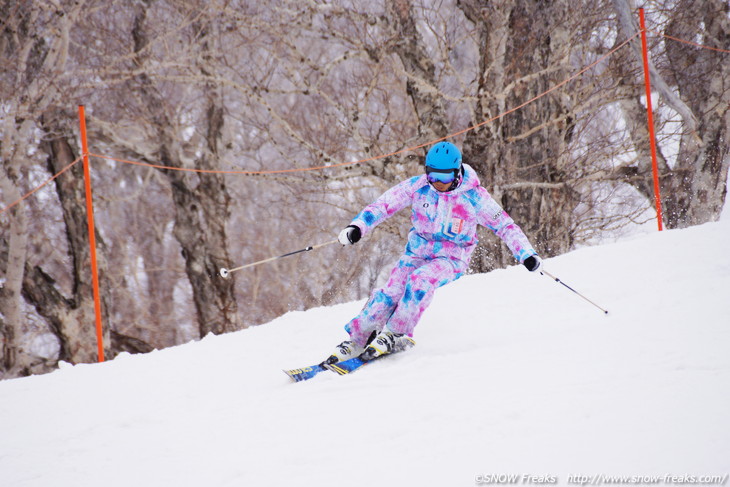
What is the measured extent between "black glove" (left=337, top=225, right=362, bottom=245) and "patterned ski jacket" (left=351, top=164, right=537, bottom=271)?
0.22 ft

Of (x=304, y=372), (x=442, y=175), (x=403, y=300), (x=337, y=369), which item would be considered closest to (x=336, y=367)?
(x=337, y=369)

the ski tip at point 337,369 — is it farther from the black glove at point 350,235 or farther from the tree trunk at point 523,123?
the tree trunk at point 523,123

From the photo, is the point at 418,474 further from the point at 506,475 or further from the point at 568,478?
the point at 568,478

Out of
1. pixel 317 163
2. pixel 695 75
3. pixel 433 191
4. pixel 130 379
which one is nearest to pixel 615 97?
pixel 695 75

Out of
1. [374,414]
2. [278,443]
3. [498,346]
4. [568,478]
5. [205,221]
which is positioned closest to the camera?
[568,478]

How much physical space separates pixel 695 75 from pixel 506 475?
9538 mm

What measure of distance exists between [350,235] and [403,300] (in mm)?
534

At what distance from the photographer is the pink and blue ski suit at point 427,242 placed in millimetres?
3832

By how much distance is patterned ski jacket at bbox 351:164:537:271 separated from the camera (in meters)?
3.96

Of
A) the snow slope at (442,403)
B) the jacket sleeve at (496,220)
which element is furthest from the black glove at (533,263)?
the snow slope at (442,403)

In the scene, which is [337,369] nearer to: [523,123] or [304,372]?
[304,372]

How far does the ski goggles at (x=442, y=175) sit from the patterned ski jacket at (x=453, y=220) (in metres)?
0.11

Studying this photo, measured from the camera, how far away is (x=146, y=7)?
970cm

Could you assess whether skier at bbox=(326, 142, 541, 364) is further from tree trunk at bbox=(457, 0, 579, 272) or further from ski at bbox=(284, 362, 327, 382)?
tree trunk at bbox=(457, 0, 579, 272)
